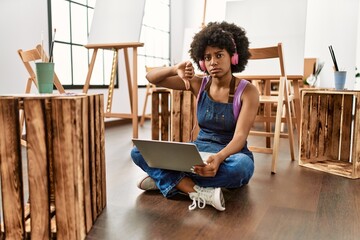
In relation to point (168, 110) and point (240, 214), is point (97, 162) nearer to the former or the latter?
point (240, 214)

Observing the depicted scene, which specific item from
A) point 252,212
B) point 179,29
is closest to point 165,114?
point 252,212

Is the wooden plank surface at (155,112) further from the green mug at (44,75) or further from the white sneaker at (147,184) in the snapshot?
the green mug at (44,75)

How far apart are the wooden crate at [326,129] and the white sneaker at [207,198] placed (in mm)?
964

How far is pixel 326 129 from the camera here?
2.27 meters

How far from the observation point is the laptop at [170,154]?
1271mm

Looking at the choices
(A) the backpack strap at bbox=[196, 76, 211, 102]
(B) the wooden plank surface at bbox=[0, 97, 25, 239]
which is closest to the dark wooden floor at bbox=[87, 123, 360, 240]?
(B) the wooden plank surface at bbox=[0, 97, 25, 239]

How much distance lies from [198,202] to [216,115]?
42 centimetres

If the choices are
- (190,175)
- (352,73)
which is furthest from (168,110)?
(352,73)

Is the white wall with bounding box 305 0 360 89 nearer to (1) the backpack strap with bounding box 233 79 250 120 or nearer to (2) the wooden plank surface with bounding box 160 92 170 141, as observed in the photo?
(2) the wooden plank surface with bounding box 160 92 170 141

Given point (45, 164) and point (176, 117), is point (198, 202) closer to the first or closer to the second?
point (45, 164)

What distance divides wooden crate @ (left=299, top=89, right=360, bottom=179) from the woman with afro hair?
28.0 inches

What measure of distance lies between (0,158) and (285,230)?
0.99 m

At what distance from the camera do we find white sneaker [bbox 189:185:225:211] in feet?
4.55

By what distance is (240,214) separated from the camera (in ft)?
4.44
